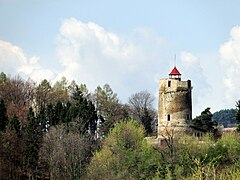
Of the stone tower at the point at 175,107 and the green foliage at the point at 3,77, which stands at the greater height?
the green foliage at the point at 3,77

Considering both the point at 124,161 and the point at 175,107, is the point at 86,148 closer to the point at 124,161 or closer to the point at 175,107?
the point at 124,161

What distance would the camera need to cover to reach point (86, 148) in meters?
41.8

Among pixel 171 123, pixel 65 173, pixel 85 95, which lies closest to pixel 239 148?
pixel 171 123

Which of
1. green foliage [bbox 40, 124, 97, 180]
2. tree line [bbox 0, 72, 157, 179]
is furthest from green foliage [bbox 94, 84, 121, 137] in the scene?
green foliage [bbox 40, 124, 97, 180]

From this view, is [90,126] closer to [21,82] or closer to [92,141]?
[92,141]

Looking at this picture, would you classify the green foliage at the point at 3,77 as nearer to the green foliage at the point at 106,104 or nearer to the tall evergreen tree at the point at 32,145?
the green foliage at the point at 106,104

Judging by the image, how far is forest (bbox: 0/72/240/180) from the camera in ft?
110

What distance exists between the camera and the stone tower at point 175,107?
46938 millimetres

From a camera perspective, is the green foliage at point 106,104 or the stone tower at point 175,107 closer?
the stone tower at point 175,107

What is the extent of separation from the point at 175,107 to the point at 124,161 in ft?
44.8

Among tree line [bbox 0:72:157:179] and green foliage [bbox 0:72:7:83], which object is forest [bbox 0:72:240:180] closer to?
tree line [bbox 0:72:157:179]

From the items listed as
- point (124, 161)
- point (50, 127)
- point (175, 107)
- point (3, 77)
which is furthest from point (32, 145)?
point (3, 77)

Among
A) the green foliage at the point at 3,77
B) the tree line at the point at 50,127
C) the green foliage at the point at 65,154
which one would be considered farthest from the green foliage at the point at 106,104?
the green foliage at the point at 65,154

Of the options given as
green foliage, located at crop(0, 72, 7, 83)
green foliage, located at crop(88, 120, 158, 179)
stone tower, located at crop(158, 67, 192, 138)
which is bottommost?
green foliage, located at crop(88, 120, 158, 179)
